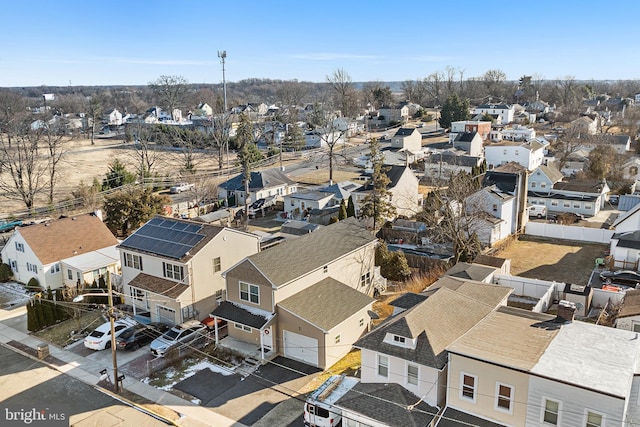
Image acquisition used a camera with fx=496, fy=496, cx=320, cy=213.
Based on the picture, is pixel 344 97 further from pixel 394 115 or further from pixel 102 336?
pixel 102 336

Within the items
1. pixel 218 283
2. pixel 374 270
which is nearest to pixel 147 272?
pixel 218 283

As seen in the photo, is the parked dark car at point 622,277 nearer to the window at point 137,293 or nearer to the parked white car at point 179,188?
the window at point 137,293

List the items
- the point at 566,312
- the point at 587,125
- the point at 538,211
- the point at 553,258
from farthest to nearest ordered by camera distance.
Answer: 1. the point at 587,125
2. the point at 538,211
3. the point at 553,258
4. the point at 566,312

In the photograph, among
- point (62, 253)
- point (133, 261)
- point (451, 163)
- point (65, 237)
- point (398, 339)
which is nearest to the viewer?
point (398, 339)

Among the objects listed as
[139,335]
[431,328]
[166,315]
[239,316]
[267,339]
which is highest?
[431,328]

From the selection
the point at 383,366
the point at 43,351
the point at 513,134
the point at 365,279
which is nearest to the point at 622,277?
the point at 365,279

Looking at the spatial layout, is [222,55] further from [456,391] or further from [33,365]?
[456,391]
